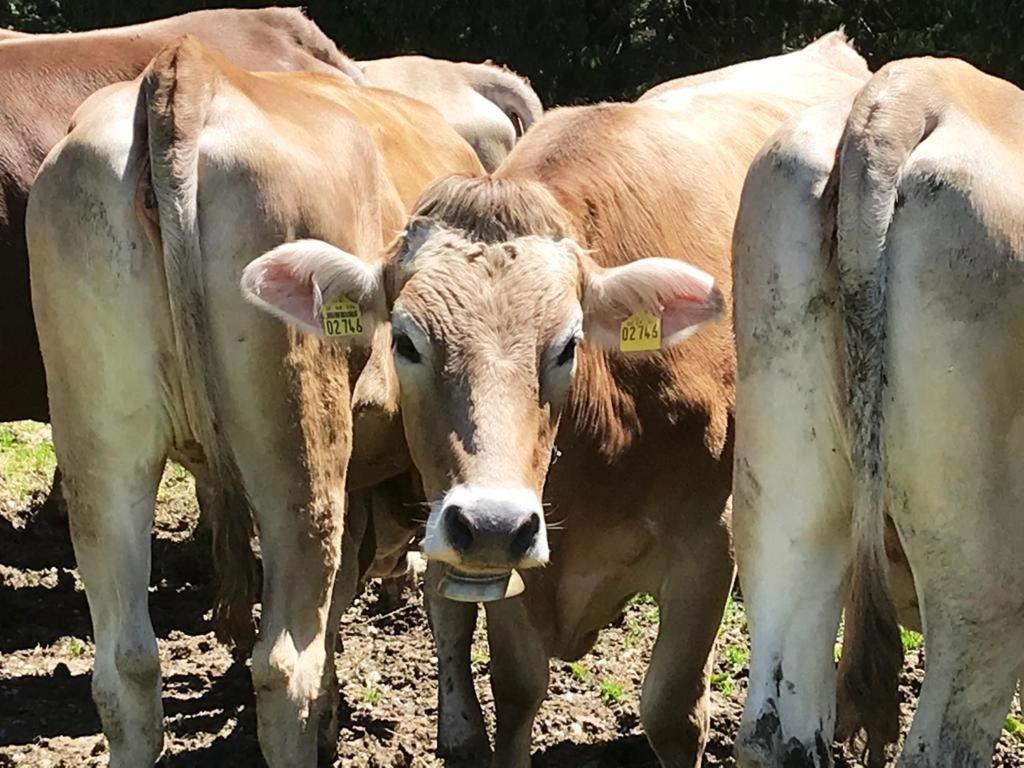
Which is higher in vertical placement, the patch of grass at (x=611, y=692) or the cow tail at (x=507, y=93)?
the cow tail at (x=507, y=93)

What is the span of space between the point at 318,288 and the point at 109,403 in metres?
0.66

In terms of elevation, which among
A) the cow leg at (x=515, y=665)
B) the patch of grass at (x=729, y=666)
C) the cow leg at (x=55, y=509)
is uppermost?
the cow leg at (x=515, y=665)

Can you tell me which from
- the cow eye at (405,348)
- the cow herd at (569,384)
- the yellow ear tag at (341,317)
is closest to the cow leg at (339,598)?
the cow herd at (569,384)

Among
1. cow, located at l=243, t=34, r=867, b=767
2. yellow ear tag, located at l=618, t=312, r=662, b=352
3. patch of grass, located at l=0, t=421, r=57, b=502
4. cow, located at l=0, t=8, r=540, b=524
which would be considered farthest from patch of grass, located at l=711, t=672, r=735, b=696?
patch of grass, located at l=0, t=421, r=57, b=502

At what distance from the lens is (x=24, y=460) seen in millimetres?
9164

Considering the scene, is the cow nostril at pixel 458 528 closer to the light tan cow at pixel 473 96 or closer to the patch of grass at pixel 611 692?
the patch of grass at pixel 611 692

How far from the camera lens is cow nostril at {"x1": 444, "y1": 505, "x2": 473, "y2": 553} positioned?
3.52m

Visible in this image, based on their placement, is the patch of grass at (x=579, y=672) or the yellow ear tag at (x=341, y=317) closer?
the yellow ear tag at (x=341, y=317)

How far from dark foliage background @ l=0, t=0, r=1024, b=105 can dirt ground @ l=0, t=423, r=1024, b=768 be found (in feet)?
22.4

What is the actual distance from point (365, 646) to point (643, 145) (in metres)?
2.77

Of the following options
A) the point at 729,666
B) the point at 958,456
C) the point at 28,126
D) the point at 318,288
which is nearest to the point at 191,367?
the point at 318,288

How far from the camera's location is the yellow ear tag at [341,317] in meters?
4.07

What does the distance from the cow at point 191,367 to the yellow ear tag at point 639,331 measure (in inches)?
26.6

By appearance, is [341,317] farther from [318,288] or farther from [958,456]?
[958,456]
